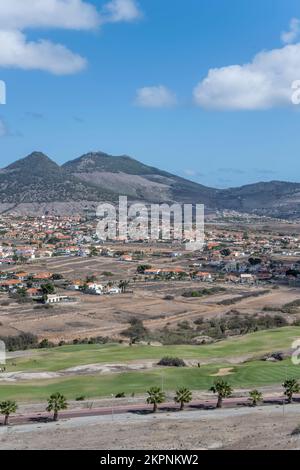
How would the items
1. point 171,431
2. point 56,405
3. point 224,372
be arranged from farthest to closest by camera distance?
point 224,372, point 56,405, point 171,431

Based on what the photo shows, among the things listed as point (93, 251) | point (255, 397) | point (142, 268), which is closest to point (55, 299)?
point (142, 268)

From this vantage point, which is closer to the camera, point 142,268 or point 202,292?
point 202,292

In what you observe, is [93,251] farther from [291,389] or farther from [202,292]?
[291,389]

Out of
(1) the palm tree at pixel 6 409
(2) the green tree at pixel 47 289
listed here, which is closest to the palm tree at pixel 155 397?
(1) the palm tree at pixel 6 409

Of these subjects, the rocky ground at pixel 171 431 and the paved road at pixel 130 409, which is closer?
the rocky ground at pixel 171 431

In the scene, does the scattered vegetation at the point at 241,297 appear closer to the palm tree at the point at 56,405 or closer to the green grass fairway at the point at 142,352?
the green grass fairway at the point at 142,352

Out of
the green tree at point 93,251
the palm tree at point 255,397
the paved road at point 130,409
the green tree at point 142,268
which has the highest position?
the green tree at point 93,251
